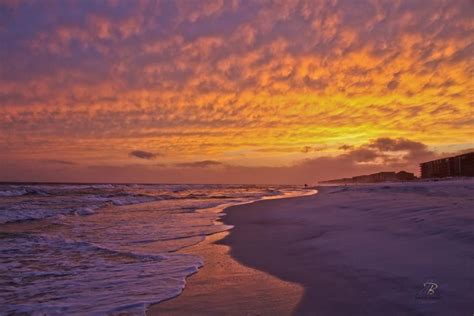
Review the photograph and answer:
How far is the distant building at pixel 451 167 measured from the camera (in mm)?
59100

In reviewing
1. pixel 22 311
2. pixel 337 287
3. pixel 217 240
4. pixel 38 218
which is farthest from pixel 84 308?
pixel 38 218

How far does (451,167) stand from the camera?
66250mm

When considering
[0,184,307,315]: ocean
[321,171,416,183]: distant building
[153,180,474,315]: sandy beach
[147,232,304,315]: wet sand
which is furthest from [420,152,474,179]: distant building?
[147,232,304,315]: wet sand

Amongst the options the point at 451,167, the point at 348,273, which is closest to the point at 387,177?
the point at 451,167

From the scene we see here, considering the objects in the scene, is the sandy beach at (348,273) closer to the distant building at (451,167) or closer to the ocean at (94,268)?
the ocean at (94,268)

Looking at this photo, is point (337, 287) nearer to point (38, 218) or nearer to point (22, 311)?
point (22, 311)

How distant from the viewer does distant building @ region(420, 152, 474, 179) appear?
5910 cm

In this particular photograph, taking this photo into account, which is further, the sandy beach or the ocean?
the ocean

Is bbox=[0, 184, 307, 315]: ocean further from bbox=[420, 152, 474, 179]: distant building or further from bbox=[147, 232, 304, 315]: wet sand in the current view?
bbox=[420, 152, 474, 179]: distant building

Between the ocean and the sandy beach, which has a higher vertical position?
the sandy beach

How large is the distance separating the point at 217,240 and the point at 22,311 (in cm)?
669

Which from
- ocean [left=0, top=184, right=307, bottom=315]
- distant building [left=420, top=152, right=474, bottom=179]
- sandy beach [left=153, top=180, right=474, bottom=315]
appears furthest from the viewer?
distant building [left=420, top=152, right=474, bottom=179]

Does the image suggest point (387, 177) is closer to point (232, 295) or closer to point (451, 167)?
point (451, 167)

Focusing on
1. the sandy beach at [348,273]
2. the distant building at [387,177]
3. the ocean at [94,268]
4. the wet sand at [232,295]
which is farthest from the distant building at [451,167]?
the wet sand at [232,295]
